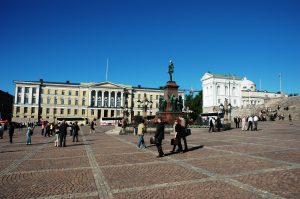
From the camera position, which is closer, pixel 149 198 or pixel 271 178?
pixel 149 198

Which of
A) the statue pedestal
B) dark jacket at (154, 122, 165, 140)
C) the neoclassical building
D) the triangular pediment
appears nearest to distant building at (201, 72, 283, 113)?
the neoclassical building

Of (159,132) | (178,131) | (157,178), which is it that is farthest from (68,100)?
(157,178)

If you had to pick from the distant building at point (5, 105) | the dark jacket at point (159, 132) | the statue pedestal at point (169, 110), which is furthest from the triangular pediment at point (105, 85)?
the dark jacket at point (159, 132)

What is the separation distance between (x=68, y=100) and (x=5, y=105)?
2739 cm

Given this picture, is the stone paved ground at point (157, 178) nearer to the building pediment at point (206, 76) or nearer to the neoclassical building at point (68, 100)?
the neoclassical building at point (68, 100)

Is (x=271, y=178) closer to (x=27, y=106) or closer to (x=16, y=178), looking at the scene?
(x=16, y=178)

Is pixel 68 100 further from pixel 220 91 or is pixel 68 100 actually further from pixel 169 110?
pixel 169 110

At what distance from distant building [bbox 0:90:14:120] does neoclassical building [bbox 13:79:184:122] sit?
216 inches

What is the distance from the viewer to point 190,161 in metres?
10.4

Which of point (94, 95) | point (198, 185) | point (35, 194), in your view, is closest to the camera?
point (35, 194)

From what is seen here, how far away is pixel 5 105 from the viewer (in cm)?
10700

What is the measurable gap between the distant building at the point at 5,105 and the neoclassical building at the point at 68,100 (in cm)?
550

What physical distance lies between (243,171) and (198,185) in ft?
7.43

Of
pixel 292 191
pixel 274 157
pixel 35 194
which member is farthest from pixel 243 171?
pixel 35 194
